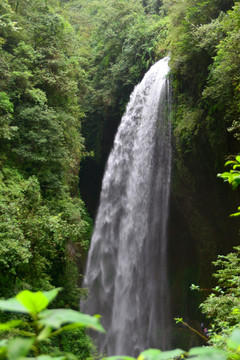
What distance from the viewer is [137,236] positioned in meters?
11.1

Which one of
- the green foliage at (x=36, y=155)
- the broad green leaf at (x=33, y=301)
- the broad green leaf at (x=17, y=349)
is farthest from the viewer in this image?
the green foliage at (x=36, y=155)

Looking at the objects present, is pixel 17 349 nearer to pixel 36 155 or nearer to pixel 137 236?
pixel 36 155

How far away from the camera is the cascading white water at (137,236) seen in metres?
10.3

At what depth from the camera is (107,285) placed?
11.6 m

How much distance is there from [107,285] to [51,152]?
678 centimetres

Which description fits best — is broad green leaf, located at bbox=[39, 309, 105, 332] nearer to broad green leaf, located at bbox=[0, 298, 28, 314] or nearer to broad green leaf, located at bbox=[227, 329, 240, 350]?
broad green leaf, located at bbox=[0, 298, 28, 314]

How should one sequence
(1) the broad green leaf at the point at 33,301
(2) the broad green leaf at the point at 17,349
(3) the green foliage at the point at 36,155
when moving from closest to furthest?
(2) the broad green leaf at the point at 17,349, (1) the broad green leaf at the point at 33,301, (3) the green foliage at the point at 36,155

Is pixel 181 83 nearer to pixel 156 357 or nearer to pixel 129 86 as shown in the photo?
pixel 129 86

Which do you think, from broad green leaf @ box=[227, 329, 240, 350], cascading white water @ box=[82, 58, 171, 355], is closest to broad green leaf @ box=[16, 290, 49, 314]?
broad green leaf @ box=[227, 329, 240, 350]

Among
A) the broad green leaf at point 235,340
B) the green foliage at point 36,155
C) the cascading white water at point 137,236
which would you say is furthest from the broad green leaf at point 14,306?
the cascading white water at point 137,236

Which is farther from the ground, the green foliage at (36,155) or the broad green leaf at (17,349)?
the green foliage at (36,155)

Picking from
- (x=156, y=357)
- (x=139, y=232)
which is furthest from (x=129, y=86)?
(x=156, y=357)

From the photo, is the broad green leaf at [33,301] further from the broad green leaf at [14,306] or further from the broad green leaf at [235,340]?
the broad green leaf at [235,340]

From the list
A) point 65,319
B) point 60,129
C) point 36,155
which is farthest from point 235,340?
point 60,129
